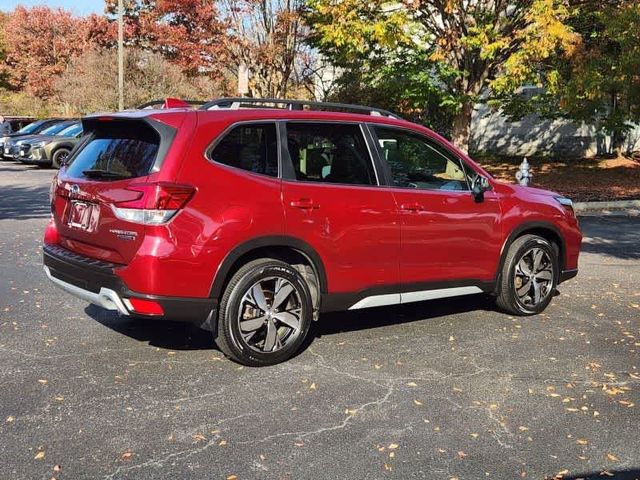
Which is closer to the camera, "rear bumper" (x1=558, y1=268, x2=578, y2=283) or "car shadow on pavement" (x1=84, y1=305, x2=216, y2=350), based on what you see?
"car shadow on pavement" (x1=84, y1=305, x2=216, y2=350)

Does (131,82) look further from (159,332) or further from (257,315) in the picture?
(257,315)

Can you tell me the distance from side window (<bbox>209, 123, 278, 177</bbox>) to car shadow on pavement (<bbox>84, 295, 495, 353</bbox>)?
143 cm

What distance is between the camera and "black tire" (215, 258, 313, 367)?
442cm

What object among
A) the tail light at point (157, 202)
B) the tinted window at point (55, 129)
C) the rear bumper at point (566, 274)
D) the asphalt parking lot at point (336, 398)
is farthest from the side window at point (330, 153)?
the tinted window at point (55, 129)

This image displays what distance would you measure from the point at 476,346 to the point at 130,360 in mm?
2618

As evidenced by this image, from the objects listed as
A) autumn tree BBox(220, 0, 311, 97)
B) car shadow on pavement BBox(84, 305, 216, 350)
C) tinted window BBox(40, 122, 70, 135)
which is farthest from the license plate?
tinted window BBox(40, 122, 70, 135)

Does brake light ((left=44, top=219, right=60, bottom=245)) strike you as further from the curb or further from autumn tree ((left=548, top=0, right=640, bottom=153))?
autumn tree ((left=548, top=0, right=640, bottom=153))

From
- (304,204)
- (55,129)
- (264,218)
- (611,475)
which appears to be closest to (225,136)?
(264,218)

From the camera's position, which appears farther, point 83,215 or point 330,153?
point 330,153

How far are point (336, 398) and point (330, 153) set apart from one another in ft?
6.06

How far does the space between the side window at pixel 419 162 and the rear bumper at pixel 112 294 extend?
1857 mm

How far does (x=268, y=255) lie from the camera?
15.3 feet

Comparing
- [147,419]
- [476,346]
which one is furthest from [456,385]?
[147,419]

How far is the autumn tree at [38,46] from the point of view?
141 feet
